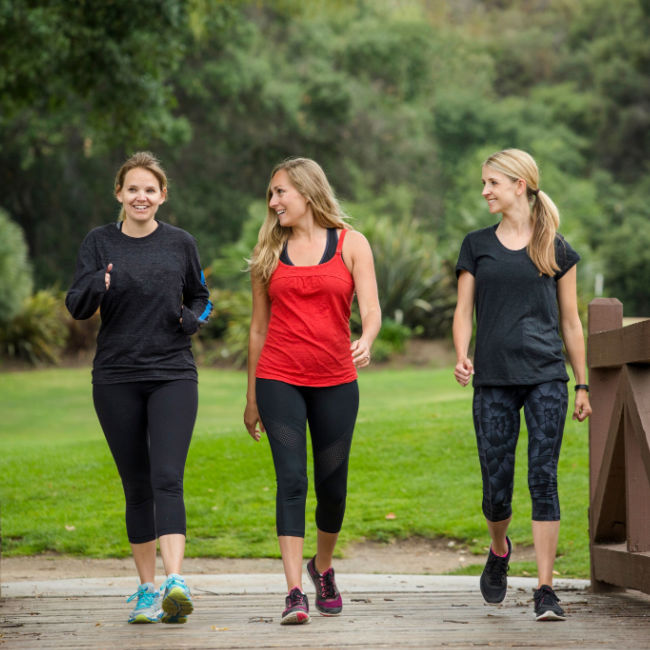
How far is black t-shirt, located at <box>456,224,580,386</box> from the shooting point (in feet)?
16.5

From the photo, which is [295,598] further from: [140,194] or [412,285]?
[412,285]

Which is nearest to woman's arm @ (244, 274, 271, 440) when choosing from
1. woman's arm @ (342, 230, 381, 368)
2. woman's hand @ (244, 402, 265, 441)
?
woman's hand @ (244, 402, 265, 441)

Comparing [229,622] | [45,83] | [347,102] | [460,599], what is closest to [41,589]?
[229,622]

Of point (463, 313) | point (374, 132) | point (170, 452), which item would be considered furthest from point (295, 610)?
point (374, 132)

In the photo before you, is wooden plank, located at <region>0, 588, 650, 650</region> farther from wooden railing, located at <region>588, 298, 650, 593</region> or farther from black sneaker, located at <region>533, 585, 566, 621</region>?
wooden railing, located at <region>588, 298, 650, 593</region>

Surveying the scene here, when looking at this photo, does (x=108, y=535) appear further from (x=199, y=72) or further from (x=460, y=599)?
(x=199, y=72)

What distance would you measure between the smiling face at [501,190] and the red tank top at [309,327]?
877 mm

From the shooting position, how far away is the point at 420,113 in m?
43.3

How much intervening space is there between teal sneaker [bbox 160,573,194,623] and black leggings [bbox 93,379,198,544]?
0.94ft

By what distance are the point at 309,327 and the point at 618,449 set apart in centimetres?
184

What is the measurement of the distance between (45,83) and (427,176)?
29.8 metres

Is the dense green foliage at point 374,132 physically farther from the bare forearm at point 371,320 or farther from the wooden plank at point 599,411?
the bare forearm at point 371,320

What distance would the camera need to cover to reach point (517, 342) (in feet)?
16.5

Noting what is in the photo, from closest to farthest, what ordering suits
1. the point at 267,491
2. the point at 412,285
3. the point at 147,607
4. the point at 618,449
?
the point at 147,607 → the point at 618,449 → the point at 267,491 → the point at 412,285
